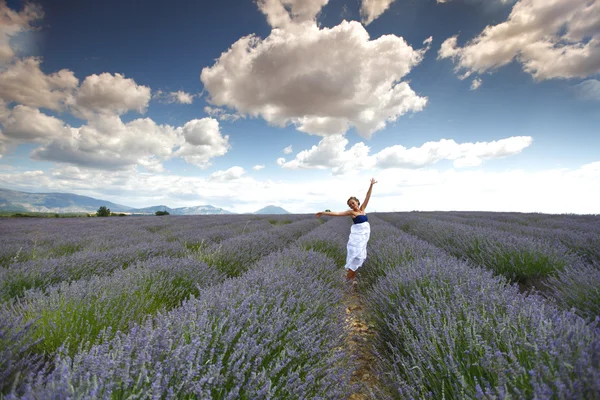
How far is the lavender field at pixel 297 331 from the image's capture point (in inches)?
38.0

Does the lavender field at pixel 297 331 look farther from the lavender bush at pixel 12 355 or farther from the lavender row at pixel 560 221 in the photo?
the lavender row at pixel 560 221

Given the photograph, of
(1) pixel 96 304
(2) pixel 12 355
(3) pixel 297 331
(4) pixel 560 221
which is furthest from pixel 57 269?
(4) pixel 560 221

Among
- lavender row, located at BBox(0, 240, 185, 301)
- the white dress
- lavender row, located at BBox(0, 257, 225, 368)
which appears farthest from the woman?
lavender row, located at BBox(0, 240, 185, 301)

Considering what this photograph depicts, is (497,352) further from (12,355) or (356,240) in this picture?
(356,240)

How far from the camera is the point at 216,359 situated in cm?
124

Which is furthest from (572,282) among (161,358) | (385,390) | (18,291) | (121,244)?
(121,244)

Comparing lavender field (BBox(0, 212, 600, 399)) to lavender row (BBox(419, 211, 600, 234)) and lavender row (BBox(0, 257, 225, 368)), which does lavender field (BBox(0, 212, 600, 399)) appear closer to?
lavender row (BBox(0, 257, 225, 368))

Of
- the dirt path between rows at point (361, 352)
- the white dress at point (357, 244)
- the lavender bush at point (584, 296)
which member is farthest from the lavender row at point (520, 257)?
the dirt path between rows at point (361, 352)

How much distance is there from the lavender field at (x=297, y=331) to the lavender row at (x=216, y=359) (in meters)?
0.01

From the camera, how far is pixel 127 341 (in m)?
1.12

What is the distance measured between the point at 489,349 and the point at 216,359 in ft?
4.04

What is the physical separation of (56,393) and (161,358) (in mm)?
362

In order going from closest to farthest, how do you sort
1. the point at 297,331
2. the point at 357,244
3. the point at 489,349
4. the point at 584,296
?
the point at 489,349 → the point at 297,331 → the point at 584,296 → the point at 357,244

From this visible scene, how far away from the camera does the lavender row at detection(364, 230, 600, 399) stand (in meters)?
0.91
